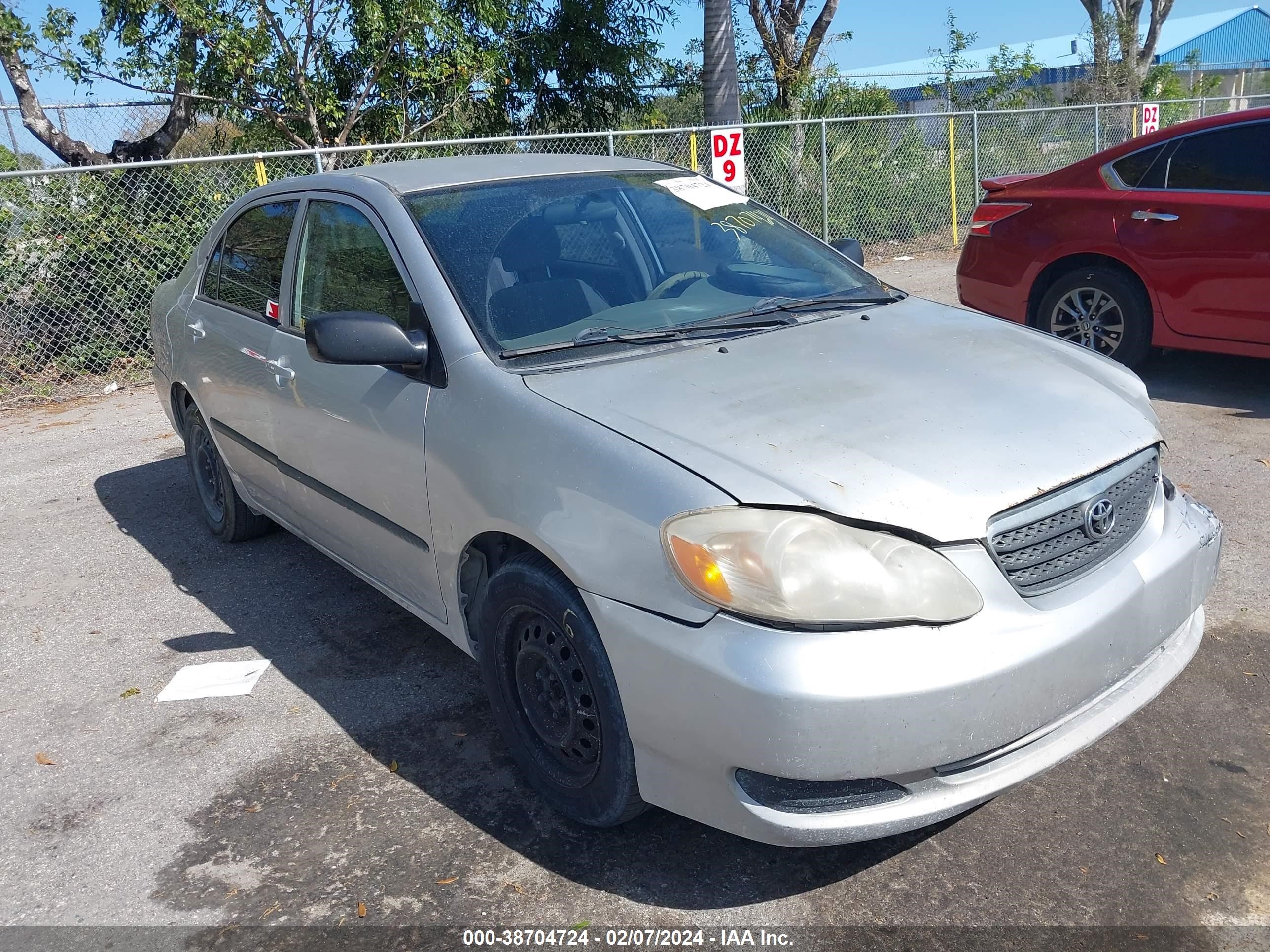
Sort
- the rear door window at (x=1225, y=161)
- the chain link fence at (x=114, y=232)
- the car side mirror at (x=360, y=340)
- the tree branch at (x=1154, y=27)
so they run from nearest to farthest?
the car side mirror at (x=360, y=340) < the rear door window at (x=1225, y=161) < the chain link fence at (x=114, y=232) < the tree branch at (x=1154, y=27)

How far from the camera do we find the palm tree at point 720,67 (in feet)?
46.0

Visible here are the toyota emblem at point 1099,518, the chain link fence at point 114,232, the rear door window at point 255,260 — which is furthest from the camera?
the chain link fence at point 114,232

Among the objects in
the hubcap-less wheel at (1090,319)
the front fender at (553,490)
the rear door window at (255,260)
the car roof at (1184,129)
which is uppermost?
the car roof at (1184,129)

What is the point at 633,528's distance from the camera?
2.54 m

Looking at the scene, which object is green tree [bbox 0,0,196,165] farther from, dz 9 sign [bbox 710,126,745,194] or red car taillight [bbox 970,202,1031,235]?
red car taillight [bbox 970,202,1031,235]

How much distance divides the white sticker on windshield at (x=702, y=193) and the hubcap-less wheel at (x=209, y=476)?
101 inches

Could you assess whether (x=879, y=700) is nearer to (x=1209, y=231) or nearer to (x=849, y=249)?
(x=849, y=249)

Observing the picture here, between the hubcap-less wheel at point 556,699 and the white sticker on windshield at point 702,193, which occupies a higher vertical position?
the white sticker on windshield at point 702,193

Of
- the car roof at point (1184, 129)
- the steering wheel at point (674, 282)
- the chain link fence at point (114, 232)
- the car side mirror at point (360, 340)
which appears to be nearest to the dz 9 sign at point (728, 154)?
the chain link fence at point (114, 232)

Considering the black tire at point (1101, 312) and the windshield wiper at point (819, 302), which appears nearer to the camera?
the windshield wiper at point (819, 302)

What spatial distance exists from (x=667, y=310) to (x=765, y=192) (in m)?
11.0

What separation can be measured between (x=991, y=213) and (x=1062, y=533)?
18.0 ft

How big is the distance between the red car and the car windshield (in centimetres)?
331

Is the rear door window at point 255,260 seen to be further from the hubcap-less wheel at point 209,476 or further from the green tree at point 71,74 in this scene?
the green tree at point 71,74
